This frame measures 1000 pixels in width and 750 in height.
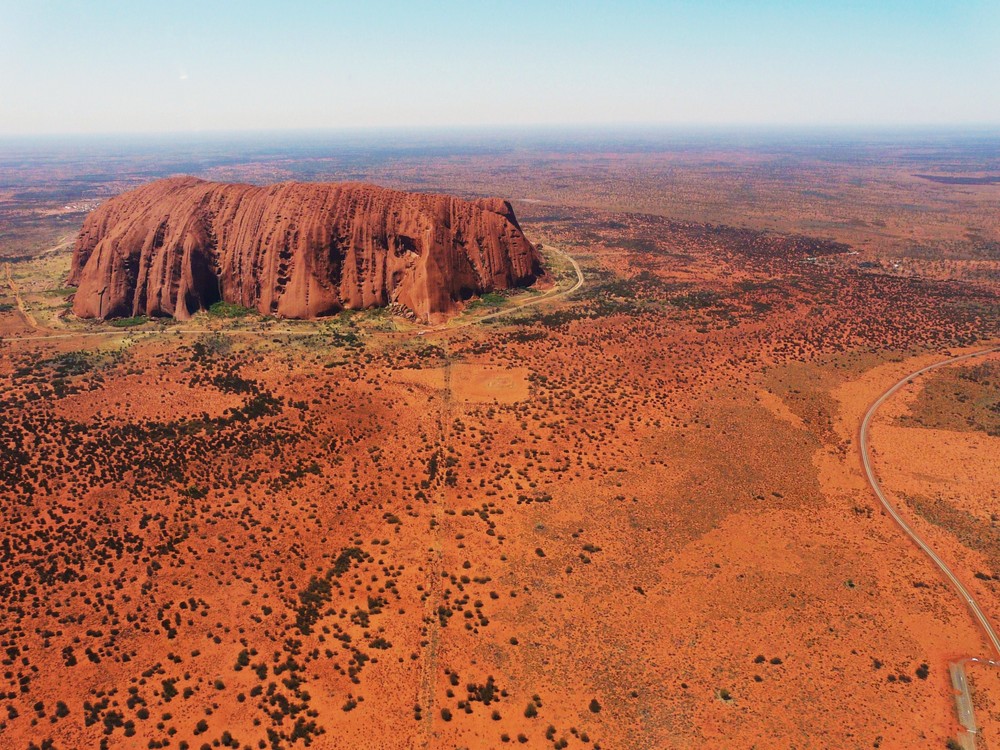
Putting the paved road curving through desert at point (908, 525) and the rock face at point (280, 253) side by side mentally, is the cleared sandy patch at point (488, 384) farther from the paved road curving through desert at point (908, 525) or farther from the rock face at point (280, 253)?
the paved road curving through desert at point (908, 525)

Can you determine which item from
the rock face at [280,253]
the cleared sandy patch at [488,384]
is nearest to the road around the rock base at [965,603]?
the cleared sandy patch at [488,384]

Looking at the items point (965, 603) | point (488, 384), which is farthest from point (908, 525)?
point (488, 384)

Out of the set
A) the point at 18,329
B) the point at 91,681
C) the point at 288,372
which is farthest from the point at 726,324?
the point at 18,329

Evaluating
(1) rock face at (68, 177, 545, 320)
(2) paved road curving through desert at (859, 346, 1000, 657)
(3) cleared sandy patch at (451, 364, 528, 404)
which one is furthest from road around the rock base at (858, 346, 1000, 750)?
(1) rock face at (68, 177, 545, 320)

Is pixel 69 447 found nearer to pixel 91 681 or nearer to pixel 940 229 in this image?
pixel 91 681

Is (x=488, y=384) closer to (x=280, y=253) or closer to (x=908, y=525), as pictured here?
(x=908, y=525)

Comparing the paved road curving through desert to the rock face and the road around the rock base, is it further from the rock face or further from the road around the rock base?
the rock face
